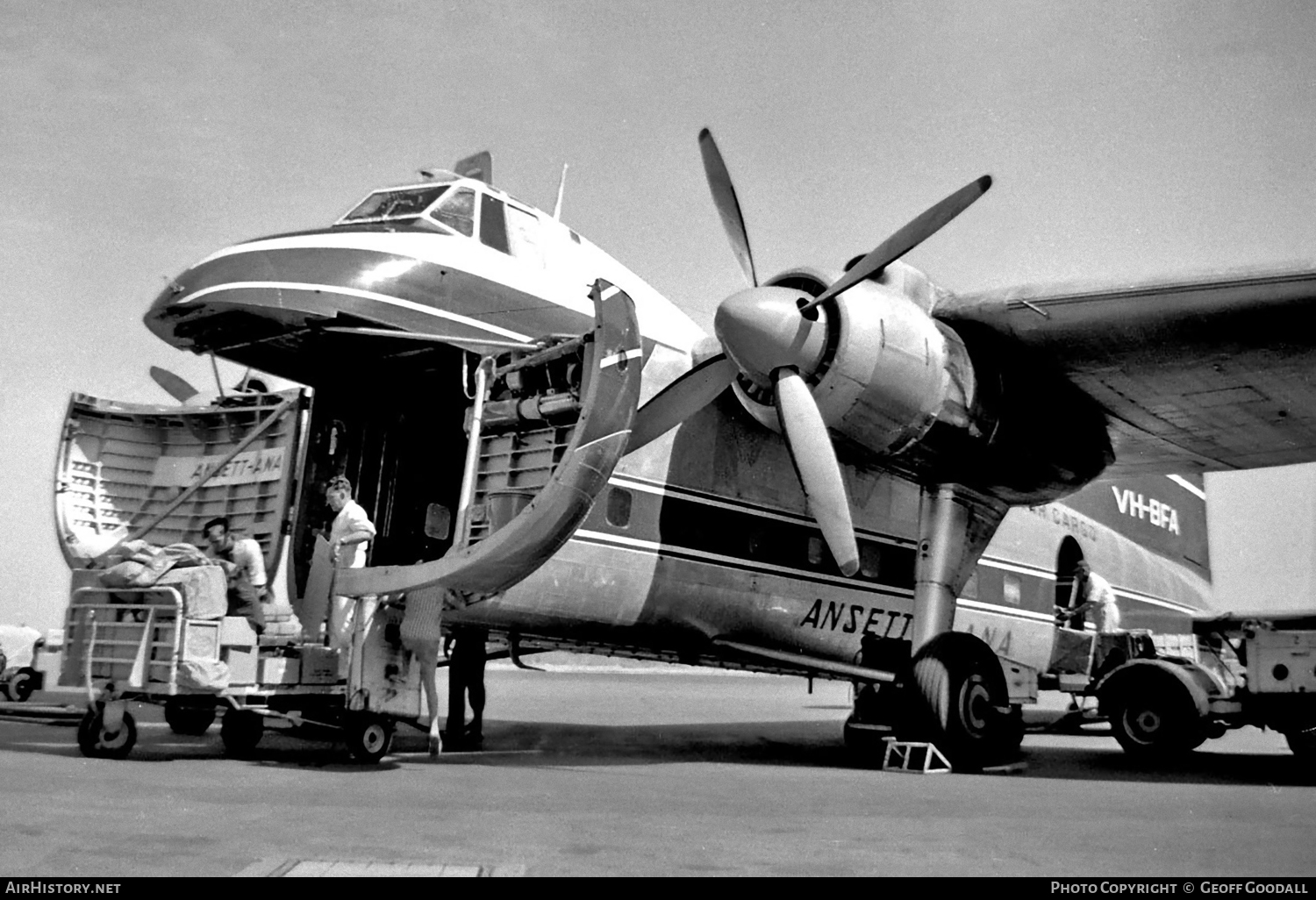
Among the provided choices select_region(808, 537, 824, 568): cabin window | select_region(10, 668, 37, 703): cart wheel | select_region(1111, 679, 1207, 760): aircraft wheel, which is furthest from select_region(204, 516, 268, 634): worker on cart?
select_region(10, 668, 37, 703): cart wheel

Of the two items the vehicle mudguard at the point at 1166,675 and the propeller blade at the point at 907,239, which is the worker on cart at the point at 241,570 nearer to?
the propeller blade at the point at 907,239

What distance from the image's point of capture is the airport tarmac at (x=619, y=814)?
15.5 ft

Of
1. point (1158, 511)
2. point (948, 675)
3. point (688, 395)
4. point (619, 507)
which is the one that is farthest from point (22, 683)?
point (1158, 511)

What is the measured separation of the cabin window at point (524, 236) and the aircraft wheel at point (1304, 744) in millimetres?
8716

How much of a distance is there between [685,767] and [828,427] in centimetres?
316

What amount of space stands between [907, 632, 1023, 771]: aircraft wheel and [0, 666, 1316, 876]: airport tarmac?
1.48 feet

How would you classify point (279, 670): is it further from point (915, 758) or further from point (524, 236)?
point (915, 758)

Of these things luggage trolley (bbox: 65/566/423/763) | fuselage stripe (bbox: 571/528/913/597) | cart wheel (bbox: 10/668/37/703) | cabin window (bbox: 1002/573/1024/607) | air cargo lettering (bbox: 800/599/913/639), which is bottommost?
cart wheel (bbox: 10/668/37/703)

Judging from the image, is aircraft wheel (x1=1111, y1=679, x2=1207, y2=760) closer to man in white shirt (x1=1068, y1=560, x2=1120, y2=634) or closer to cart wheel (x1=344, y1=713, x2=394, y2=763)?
man in white shirt (x1=1068, y1=560, x2=1120, y2=634)

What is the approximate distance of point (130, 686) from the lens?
8.48m

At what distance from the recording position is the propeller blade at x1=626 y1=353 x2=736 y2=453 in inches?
385

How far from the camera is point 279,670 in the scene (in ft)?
29.7

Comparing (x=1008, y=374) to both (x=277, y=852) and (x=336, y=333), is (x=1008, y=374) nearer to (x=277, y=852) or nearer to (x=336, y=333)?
(x=336, y=333)

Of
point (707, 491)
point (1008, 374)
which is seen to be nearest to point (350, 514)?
point (707, 491)
